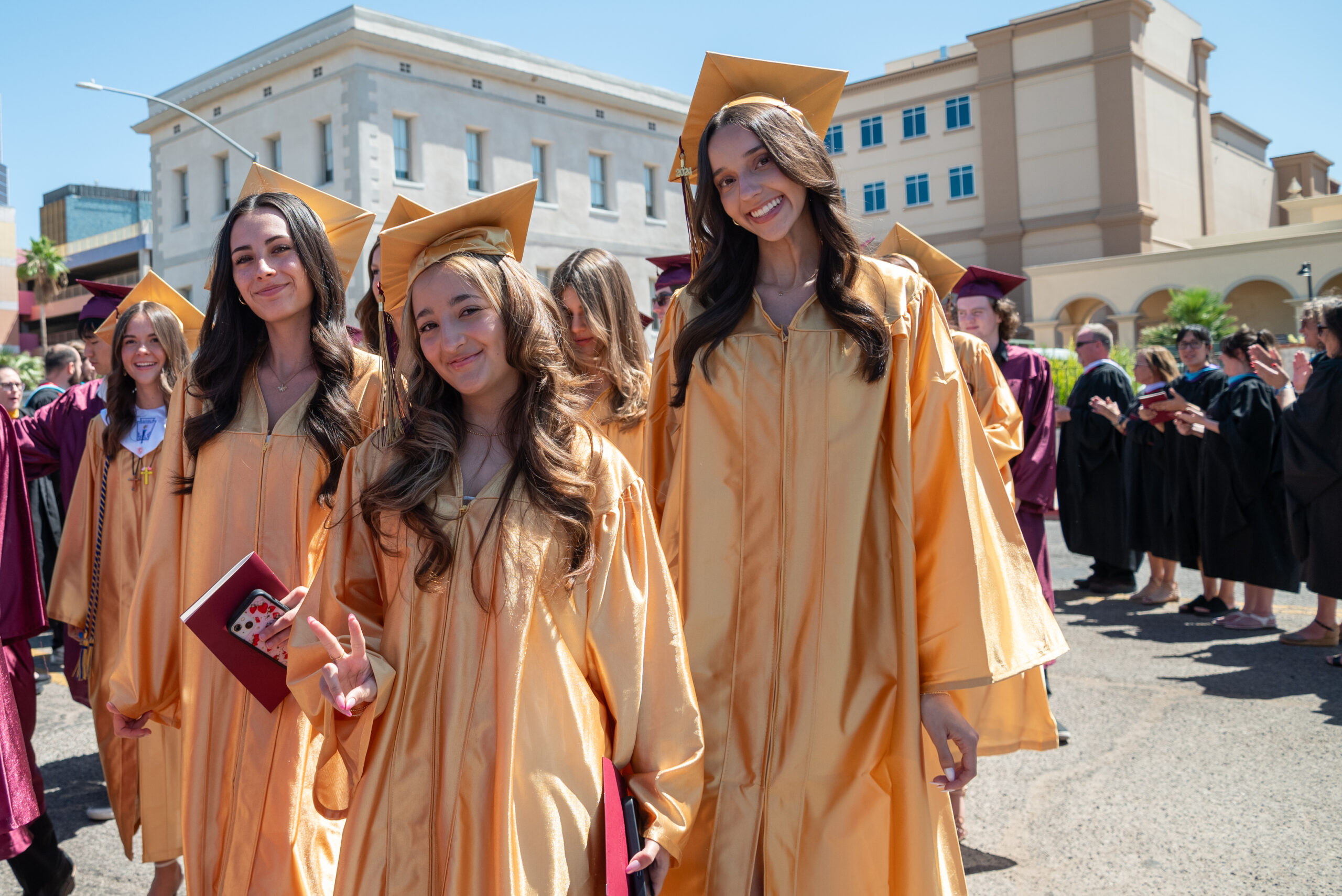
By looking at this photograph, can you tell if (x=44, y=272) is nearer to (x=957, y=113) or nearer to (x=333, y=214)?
(x=957, y=113)

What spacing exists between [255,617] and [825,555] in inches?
55.2

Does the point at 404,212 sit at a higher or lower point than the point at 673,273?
lower

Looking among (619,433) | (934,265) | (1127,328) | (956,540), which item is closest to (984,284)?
(934,265)

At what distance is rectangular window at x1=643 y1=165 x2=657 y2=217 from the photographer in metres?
37.6

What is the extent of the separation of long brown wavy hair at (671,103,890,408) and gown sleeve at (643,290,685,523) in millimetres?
82

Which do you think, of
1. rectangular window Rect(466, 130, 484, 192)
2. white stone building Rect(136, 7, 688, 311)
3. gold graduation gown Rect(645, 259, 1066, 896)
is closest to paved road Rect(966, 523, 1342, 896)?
gold graduation gown Rect(645, 259, 1066, 896)

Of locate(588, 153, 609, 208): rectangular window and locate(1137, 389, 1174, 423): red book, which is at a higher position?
locate(588, 153, 609, 208): rectangular window

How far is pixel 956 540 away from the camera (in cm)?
248

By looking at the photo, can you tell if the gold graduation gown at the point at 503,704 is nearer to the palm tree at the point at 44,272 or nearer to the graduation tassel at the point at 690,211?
the graduation tassel at the point at 690,211

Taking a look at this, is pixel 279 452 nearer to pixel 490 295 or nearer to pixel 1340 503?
pixel 490 295

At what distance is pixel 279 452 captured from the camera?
9.96 feet

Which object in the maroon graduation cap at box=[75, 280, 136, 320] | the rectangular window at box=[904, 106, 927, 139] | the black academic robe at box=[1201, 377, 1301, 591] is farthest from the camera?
the rectangular window at box=[904, 106, 927, 139]

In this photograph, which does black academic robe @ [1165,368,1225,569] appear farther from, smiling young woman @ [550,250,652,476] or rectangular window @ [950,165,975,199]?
rectangular window @ [950,165,975,199]

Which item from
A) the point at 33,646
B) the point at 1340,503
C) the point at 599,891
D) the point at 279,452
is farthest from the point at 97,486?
the point at 1340,503
